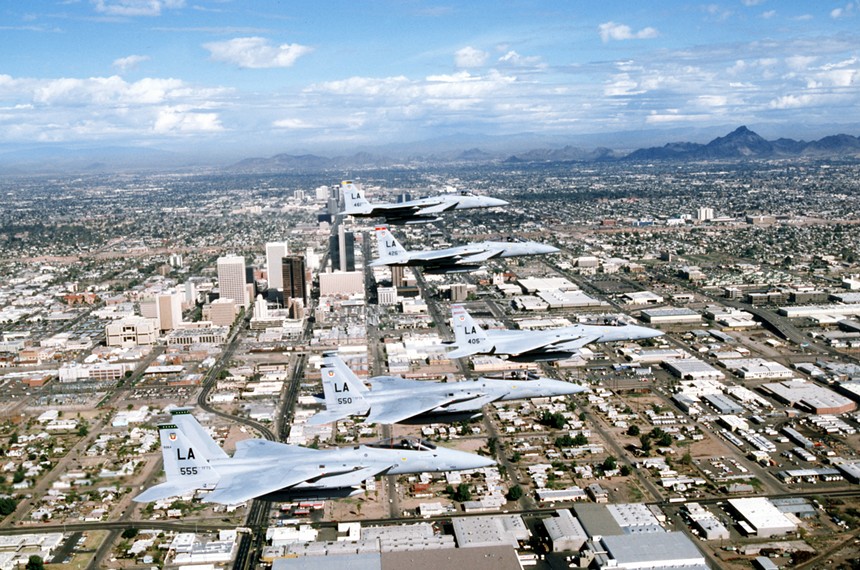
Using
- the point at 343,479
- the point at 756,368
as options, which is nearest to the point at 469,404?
the point at 343,479

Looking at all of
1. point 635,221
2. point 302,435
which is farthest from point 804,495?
point 635,221

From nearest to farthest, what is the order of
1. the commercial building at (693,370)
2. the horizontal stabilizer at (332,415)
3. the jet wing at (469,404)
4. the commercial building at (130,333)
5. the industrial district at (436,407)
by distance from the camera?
1. the horizontal stabilizer at (332,415)
2. the jet wing at (469,404)
3. the industrial district at (436,407)
4. the commercial building at (693,370)
5. the commercial building at (130,333)

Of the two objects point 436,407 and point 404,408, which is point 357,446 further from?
point 436,407

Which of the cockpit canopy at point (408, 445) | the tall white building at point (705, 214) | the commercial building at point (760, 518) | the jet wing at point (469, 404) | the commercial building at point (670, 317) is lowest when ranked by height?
the commercial building at point (760, 518)

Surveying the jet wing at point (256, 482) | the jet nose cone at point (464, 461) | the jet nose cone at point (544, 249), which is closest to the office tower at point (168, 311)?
the jet nose cone at point (544, 249)

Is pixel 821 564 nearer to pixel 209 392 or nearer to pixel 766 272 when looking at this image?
pixel 209 392

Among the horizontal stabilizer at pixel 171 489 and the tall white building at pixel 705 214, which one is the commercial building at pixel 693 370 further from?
the tall white building at pixel 705 214
